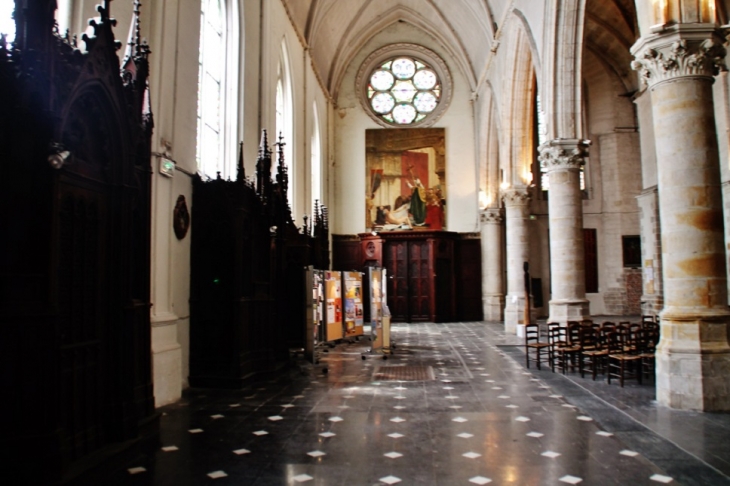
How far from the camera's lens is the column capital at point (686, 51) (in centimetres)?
721

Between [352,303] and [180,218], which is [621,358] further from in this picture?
[352,303]

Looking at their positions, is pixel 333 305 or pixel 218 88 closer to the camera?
pixel 218 88

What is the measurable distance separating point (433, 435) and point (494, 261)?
17929 millimetres

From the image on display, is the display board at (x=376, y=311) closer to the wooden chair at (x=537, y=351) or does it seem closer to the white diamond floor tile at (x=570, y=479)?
the wooden chair at (x=537, y=351)

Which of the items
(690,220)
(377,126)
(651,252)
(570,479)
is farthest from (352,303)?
(377,126)

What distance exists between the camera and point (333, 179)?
84.4ft

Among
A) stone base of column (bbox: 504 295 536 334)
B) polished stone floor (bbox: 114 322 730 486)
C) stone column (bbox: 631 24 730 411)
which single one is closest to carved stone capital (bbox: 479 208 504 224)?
stone base of column (bbox: 504 295 536 334)

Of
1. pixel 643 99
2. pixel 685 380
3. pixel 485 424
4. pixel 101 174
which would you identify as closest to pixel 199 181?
pixel 101 174

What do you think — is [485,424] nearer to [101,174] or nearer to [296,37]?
[101,174]

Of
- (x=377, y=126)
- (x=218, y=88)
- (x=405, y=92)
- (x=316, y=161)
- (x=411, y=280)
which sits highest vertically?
(x=405, y=92)

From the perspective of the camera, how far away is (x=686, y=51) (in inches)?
285

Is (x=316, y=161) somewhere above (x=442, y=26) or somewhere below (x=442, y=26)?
below

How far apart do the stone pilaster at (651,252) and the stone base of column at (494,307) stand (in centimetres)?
563

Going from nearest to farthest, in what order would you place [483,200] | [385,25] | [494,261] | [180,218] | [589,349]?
[180,218] < [589,349] < [494,261] < [483,200] < [385,25]
